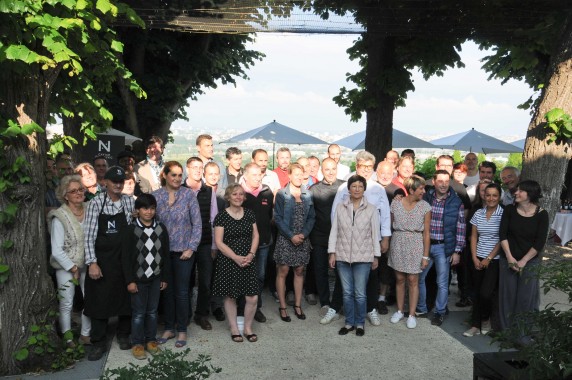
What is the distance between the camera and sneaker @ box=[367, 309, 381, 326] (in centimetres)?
698

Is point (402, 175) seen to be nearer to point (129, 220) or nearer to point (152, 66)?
point (129, 220)

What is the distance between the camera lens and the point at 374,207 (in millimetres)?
6680

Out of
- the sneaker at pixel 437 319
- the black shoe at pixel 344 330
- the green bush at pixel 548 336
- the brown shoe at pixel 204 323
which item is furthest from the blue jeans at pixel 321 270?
the green bush at pixel 548 336

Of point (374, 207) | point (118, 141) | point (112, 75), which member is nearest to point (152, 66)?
point (118, 141)

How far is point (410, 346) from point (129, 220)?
342 centimetres

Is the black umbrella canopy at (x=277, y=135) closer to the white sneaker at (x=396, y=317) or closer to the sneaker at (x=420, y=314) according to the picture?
the sneaker at (x=420, y=314)

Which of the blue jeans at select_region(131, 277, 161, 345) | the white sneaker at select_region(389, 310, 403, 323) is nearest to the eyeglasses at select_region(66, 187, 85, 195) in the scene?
the blue jeans at select_region(131, 277, 161, 345)

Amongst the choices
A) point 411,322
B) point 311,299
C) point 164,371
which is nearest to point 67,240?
point 164,371

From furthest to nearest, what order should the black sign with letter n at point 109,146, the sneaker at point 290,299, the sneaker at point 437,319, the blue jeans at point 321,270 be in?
the black sign with letter n at point 109,146, the sneaker at point 290,299, the blue jeans at point 321,270, the sneaker at point 437,319

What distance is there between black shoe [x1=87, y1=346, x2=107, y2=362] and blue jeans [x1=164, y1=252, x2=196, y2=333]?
31.1 inches

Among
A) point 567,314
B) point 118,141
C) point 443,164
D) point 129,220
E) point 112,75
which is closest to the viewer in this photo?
point 567,314

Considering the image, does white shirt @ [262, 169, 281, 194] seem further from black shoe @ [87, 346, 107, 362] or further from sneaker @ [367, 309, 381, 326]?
black shoe @ [87, 346, 107, 362]

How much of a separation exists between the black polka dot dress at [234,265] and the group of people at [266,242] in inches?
0.5

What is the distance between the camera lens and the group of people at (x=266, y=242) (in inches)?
229
